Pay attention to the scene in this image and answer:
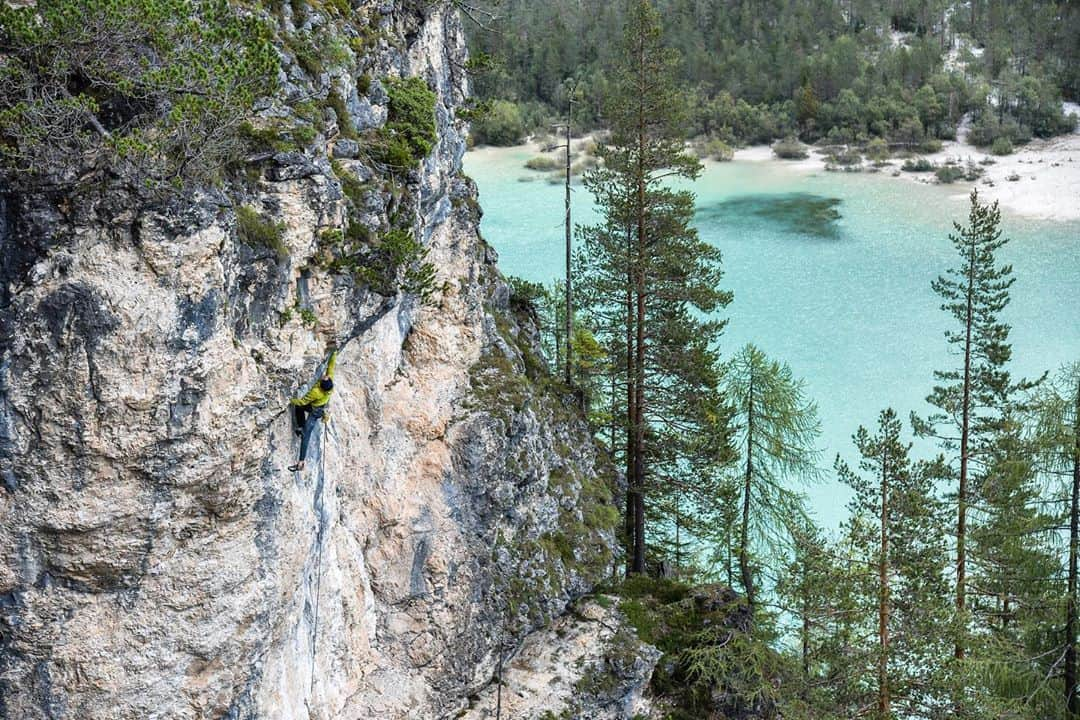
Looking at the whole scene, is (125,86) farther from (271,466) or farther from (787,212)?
(787,212)

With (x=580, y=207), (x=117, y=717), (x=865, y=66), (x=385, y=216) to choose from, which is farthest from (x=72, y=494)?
(x=865, y=66)

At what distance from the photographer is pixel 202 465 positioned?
36.4ft

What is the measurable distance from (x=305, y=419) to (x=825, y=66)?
285ft

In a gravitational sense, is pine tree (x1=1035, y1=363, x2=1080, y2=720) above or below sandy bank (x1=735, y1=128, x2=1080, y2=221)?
below

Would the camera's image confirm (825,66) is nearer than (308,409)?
No

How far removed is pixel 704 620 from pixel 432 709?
584cm

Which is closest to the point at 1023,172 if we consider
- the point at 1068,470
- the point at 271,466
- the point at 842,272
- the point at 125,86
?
the point at 842,272

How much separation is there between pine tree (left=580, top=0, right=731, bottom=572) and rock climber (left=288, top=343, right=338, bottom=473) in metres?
9.88

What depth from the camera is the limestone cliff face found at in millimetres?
10109

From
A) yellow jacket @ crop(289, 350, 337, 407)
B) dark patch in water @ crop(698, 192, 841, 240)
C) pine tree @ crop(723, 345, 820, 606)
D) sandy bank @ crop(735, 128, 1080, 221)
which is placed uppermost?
yellow jacket @ crop(289, 350, 337, 407)

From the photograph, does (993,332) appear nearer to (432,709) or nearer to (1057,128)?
(432,709)

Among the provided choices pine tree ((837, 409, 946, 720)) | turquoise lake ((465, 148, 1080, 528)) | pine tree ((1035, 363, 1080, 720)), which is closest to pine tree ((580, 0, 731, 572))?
pine tree ((837, 409, 946, 720))

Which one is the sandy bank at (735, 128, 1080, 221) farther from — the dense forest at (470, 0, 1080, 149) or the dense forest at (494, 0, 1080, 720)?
the dense forest at (494, 0, 1080, 720)

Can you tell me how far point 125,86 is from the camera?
1003cm
